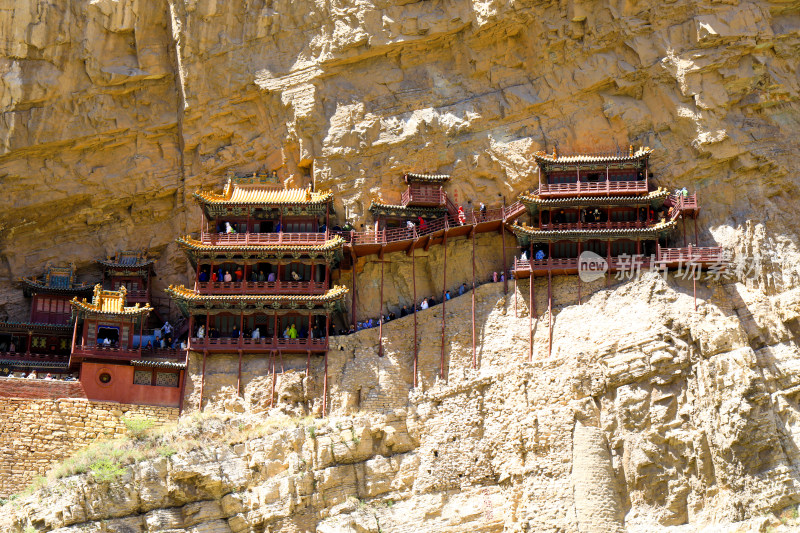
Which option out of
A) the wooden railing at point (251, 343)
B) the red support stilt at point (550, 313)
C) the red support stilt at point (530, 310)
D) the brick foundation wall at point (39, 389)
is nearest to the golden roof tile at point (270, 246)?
the wooden railing at point (251, 343)

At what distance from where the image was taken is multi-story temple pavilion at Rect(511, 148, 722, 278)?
143ft

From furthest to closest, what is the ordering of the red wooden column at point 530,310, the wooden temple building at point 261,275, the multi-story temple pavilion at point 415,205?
1. the multi-story temple pavilion at point 415,205
2. the wooden temple building at point 261,275
3. the red wooden column at point 530,310

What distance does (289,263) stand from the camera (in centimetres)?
4566

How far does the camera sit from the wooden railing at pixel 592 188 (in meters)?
45.3

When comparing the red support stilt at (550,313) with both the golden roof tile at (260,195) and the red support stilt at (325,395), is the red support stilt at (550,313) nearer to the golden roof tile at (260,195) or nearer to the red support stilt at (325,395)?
the red support stilt at (325,395)

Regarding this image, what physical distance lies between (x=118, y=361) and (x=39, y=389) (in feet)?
10.3

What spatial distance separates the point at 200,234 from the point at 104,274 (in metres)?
4.68

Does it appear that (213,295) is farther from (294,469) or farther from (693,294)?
(693,294)

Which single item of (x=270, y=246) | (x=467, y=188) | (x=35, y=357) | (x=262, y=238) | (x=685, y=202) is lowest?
Result: (x=35, y=357)

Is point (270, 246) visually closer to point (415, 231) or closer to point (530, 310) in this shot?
point (415, 231)

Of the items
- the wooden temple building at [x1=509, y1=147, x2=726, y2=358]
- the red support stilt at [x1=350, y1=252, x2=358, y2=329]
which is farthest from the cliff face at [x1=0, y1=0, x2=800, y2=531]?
the wooden temple building at [x1=509, y1=147, x2=726, y2=358]

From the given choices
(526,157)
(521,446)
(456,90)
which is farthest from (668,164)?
(521,446)

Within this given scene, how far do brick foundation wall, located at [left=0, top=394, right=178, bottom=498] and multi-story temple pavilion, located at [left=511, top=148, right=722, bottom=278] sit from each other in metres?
16.1

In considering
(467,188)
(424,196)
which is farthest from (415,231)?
(467,188)
